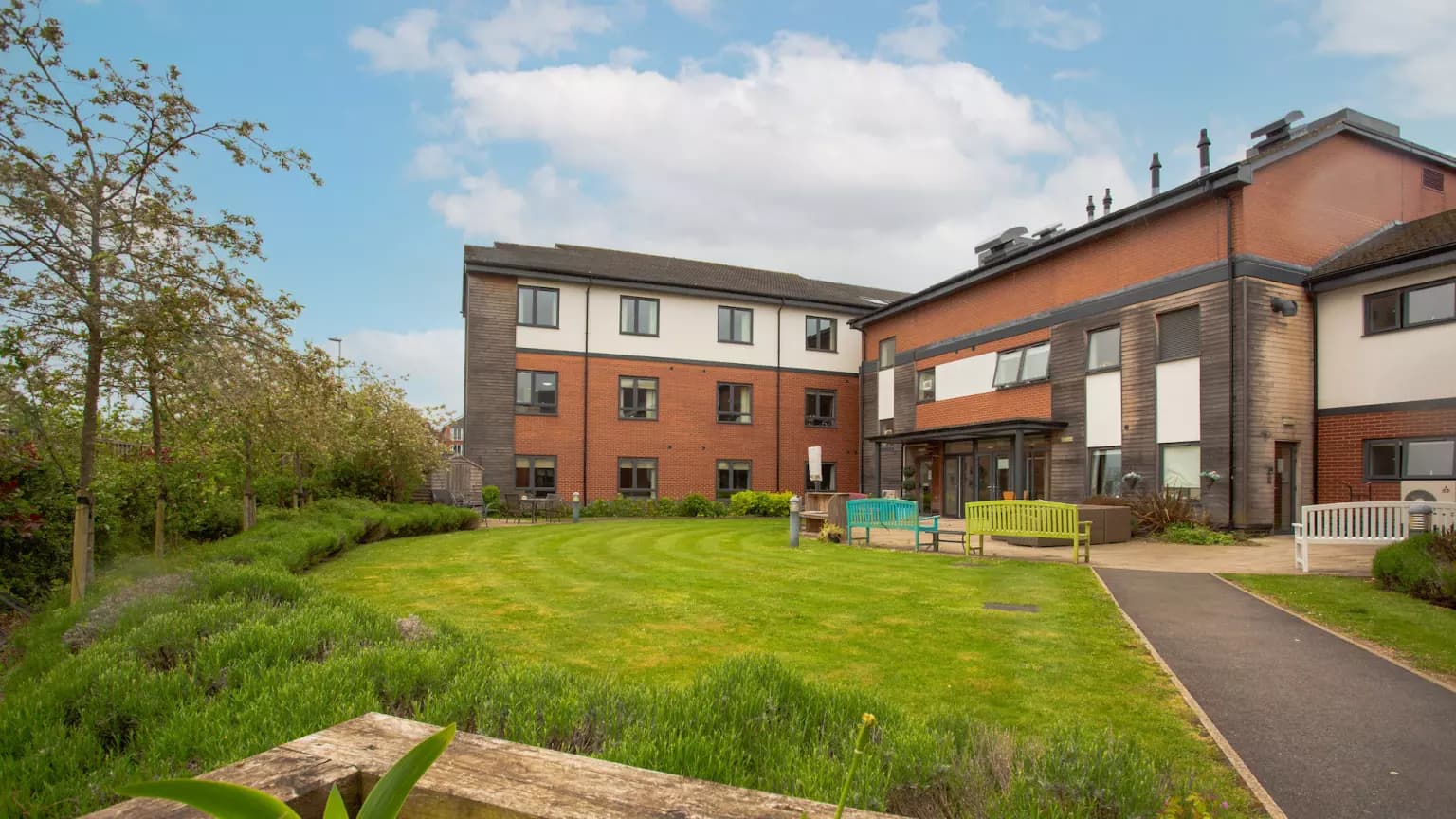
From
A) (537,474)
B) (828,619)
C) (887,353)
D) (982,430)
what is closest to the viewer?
(828,619)

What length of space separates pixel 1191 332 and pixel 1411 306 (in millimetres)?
3986

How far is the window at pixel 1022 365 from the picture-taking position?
2255 centimetres

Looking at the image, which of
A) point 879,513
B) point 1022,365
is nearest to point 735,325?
point 1022,365

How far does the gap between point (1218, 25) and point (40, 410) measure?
1367 centimetres

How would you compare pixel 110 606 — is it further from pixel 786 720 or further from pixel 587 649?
pixel 786 720

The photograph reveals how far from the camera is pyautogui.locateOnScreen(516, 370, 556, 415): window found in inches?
1094

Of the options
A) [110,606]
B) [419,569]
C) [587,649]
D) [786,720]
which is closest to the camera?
[786,720]

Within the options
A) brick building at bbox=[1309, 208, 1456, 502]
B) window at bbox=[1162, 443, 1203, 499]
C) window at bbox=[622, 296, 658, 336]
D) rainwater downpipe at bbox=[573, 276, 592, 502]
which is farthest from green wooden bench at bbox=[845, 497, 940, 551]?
window at bbox=[622, 296, 658, 336]

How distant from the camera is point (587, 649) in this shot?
653cm

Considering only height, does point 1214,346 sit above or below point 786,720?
above

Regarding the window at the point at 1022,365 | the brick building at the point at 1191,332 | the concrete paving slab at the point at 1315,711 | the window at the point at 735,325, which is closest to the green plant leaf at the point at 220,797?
the concrete paving slab at the point at 1315,711

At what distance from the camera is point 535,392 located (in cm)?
2800

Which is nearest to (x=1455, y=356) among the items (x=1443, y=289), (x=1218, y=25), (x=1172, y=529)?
(x=1443, y=289)

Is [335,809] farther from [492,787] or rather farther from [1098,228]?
[1098,228]
